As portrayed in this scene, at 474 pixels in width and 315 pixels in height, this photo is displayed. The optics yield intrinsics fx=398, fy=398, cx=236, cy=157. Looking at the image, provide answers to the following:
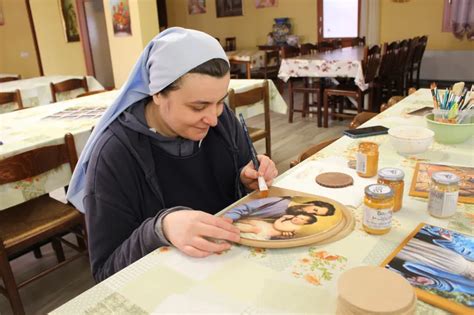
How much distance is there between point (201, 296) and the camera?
70 cm

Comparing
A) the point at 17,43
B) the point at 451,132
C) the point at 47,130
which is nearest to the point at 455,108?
the point at 451,132

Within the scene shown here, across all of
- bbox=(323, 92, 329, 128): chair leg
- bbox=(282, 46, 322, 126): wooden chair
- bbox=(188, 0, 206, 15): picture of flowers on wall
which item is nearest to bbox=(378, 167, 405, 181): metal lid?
bbox=(323, 92, 329, 128): chair leg

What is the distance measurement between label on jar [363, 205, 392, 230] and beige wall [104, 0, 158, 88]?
4.14 metres

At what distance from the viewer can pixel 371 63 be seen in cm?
407

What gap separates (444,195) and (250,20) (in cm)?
776

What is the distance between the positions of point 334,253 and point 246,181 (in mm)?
461

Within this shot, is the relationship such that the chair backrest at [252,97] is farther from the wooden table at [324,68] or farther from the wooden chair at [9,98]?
the wooden chair at [9,98]

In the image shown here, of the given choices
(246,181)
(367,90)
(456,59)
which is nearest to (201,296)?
(246,181)

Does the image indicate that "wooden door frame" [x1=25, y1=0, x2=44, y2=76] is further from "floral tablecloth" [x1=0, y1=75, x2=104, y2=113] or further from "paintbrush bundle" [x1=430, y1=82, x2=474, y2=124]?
"paintbrush bundle" [x1=430, y1=82, x2=474, y2=124]

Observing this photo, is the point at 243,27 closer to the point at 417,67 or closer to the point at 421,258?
the point at 417,67

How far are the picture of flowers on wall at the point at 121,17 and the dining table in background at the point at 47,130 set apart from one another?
5.53 ft

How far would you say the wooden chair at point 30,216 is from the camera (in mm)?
1618

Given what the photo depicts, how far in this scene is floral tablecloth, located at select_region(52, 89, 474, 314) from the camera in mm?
680

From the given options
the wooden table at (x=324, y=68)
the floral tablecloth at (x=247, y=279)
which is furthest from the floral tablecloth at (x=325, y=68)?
the floral tablecloth at (x=247, y=279)
